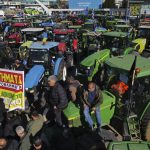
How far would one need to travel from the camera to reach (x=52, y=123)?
9.65 m

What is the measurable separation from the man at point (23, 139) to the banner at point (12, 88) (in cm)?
126

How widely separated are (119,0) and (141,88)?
7374cm

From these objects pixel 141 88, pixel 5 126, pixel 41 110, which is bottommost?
pixel 41 110

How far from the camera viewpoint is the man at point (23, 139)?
23.0ft

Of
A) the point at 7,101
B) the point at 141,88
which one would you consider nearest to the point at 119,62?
the point at 141,88

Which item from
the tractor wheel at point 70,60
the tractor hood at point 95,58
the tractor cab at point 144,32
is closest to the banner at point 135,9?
the tractor cab at point 144,32

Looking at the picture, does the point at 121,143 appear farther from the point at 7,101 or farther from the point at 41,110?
the point at 41,110

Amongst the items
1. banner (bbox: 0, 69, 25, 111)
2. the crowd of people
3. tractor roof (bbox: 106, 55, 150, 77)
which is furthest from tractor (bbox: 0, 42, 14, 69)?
tractor roof (bbox: 106, 55, 150, 77)

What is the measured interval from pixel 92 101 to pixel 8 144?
8.86ft

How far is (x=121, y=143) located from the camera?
18.0 feet

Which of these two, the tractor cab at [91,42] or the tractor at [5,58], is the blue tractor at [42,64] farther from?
the tractor cab at [91,42]

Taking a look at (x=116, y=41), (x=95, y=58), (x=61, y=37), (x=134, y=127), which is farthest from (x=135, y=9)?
(x=134, y=127)

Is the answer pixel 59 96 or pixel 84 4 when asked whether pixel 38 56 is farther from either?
pixel 84 4

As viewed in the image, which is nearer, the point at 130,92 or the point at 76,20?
the point at 130,92
